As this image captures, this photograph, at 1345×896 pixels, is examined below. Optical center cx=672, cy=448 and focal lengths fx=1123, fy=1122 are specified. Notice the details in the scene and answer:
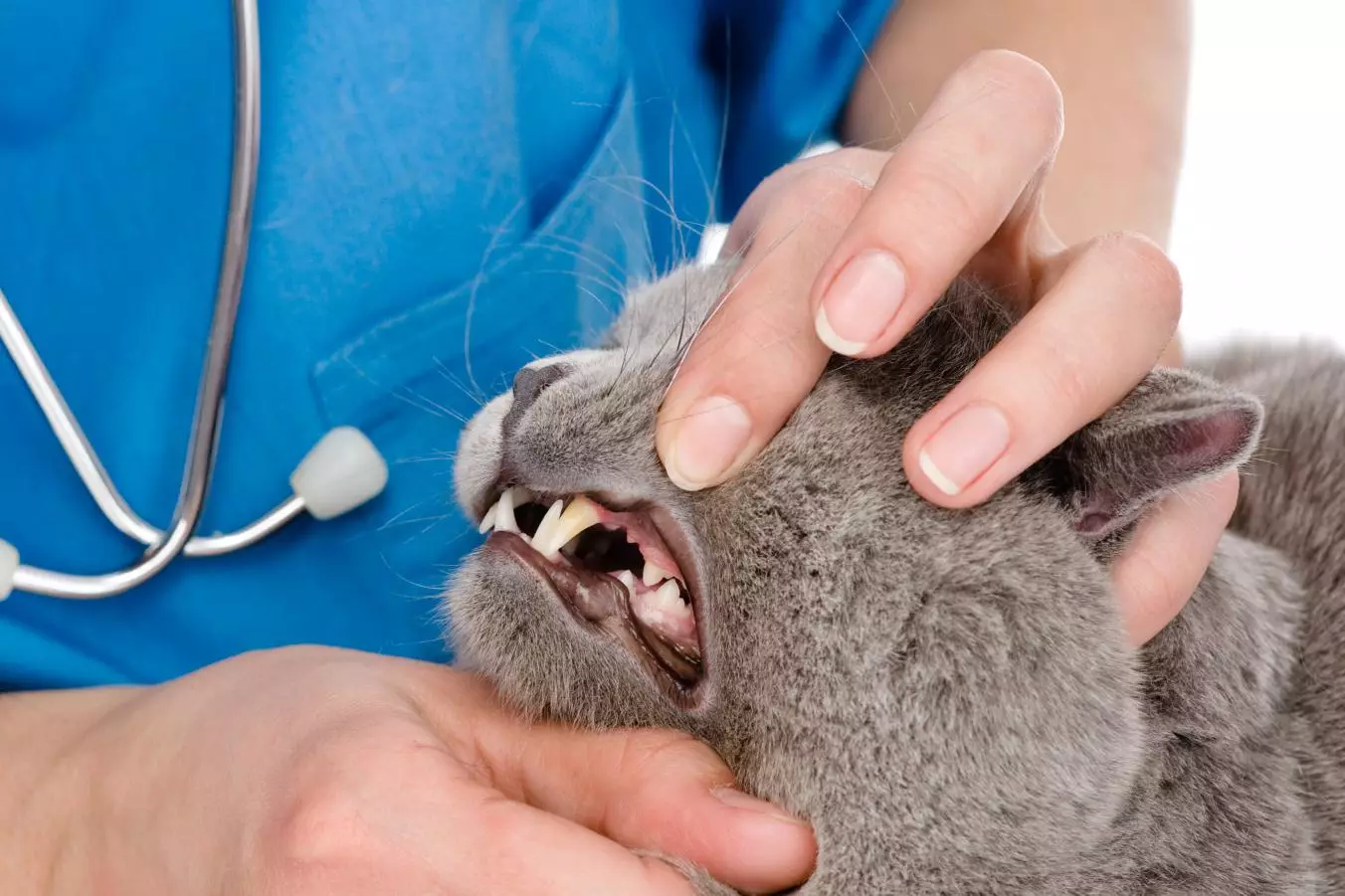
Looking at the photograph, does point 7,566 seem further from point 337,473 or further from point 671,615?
point 671,615

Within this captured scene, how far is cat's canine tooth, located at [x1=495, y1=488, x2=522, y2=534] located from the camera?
2.62ft

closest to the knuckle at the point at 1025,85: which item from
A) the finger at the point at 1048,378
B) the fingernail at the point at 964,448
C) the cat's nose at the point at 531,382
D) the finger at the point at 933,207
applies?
the finger at the point at 933,207

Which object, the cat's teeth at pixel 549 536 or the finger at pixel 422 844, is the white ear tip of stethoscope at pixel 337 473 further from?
the finger at pixel 422 844

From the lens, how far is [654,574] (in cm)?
76

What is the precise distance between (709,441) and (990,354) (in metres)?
0.19

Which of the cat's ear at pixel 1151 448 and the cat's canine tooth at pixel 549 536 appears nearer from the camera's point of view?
the cat's ear at pixel 1151 448

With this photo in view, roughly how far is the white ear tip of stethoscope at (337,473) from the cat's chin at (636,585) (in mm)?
263

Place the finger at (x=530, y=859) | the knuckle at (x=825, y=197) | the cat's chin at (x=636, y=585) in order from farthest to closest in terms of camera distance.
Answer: the knuckle at (x=825, y=197) < the cat's chin at (x=636, y=585) < the finger at (x=530, y=859)

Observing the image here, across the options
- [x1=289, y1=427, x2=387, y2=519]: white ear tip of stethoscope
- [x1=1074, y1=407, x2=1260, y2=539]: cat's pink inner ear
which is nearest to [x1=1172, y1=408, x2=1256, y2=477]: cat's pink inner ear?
[x1=1074, y1=407, x2=1260, y2=539]: cat's pink inner ear

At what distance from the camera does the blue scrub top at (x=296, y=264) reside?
98 cm

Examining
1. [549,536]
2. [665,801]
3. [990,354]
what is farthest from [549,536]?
[990,354]

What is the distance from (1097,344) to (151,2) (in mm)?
834

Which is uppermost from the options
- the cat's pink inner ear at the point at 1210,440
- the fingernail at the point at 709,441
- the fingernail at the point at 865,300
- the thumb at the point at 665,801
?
the fingernail at the point at 865,300

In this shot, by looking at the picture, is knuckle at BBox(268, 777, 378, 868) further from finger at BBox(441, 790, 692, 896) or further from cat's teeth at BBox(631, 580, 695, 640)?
cat's teeth at BBox(631, 580, 695, 640)
